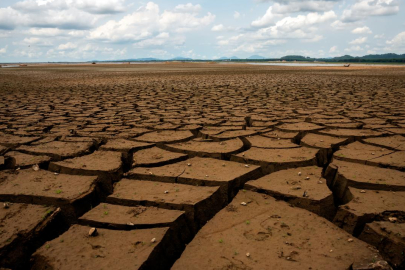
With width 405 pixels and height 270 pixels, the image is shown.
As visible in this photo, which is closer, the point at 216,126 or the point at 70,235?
the point at 70,235

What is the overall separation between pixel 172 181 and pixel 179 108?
2716mm

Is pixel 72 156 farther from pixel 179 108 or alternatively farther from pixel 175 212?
pixel 179 108

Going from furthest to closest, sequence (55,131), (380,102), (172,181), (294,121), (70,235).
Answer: (380,102) < (294,121) < (55,131) < (172,181) < (70,235)

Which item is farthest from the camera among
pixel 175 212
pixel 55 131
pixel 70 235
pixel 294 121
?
pixel 294 121

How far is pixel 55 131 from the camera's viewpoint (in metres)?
3.04

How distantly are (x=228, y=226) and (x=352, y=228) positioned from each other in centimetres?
52

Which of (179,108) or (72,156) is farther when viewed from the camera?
(179,108)

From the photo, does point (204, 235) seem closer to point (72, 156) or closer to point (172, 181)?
point (172, 181)

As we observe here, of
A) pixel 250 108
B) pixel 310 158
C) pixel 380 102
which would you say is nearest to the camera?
pixel 310 158

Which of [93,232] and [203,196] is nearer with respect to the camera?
[93,232]

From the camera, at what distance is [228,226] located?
1.34 metres

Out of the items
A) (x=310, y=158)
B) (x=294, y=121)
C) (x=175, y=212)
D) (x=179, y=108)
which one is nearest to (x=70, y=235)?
(x=175, y=212)

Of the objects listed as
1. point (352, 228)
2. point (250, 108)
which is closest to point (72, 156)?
point (352, 228)

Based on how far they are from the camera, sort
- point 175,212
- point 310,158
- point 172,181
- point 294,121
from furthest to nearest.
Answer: point 294,121
point 310,158
point 172,181
point 175,212
